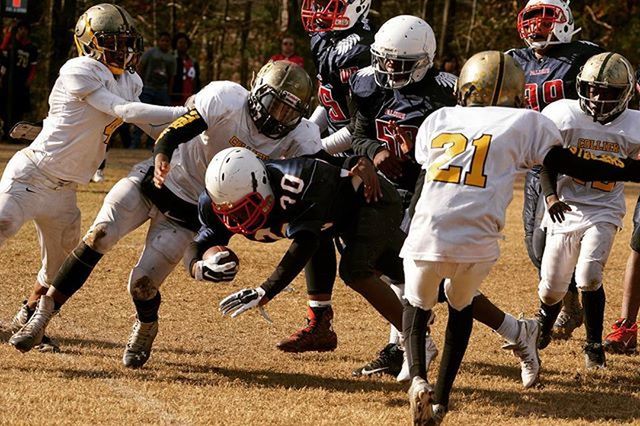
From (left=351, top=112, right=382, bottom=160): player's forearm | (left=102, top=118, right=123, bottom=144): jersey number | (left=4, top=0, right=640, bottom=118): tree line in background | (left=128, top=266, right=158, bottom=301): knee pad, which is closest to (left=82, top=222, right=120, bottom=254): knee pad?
(left=128, top=266, right=158, bottom=301): knee pad

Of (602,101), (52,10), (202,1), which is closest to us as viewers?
(602,101)

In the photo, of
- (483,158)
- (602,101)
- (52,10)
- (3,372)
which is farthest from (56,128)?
(52,10)

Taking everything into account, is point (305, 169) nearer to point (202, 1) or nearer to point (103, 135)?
point (103, 135)

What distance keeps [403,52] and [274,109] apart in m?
0.80

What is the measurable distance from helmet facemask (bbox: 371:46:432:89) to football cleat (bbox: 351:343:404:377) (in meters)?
1.33

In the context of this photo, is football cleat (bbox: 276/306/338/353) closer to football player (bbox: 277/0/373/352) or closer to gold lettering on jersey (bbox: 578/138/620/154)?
football player (bbox: 277/0/373/352)

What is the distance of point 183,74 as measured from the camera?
17.3 metres

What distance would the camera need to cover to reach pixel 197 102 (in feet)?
17.2

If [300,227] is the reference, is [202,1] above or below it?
below

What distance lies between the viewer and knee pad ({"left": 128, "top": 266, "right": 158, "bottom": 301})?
5.38 metres

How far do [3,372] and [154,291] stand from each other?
0.79 meters

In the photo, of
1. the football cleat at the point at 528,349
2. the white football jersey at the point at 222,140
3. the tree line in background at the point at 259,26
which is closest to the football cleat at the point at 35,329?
the white football jersey at the point at 222,140

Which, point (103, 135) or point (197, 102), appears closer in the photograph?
point (197, 102)

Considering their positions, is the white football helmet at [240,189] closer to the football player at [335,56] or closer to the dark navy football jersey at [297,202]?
the dark navy football jersey at [297,202]
